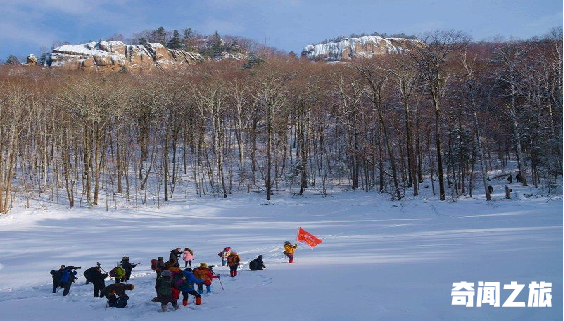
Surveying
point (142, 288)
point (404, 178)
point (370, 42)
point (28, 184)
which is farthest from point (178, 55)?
point (142, 288)

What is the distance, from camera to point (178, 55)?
9544 cm

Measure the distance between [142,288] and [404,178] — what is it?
26.2 metres

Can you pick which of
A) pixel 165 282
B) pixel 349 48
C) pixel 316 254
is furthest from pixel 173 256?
pixel 349 48

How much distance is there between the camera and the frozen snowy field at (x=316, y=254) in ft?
27.1

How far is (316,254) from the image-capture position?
48.4 feet

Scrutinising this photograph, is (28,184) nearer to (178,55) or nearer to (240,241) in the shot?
(240,241)

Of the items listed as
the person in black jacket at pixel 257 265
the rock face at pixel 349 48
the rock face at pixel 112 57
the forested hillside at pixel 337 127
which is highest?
the rock face at pixel 349 48

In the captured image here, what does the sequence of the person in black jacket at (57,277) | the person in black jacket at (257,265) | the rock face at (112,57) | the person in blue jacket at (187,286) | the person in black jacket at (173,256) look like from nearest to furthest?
the person in blue jacket at (187,286) → the person in black jacket at (57,277) → the person in black jacket at (173,256) → the person in black jacket at (257,265) → the rock face at (112,57)

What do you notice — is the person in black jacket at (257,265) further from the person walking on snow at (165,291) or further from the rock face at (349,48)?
the rock face at (349,48)

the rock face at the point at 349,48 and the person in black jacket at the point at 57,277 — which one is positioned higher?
the rock face at the point at 349,48

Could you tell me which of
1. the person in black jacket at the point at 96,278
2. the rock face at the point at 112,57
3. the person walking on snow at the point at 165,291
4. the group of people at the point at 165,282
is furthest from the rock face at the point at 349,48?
the person walking on snow at the point at 165,291

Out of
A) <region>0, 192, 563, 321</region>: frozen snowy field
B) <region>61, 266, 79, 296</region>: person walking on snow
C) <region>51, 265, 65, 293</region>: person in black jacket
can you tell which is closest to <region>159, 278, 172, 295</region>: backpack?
<region>0, 192, 563, 321</region>: frozen snowy field

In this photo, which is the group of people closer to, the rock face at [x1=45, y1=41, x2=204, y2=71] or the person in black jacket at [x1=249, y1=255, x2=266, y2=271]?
the person in black jacket at [x1=249, y1=255, x2=266, y2=271]

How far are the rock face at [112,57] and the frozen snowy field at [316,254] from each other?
6297cm
